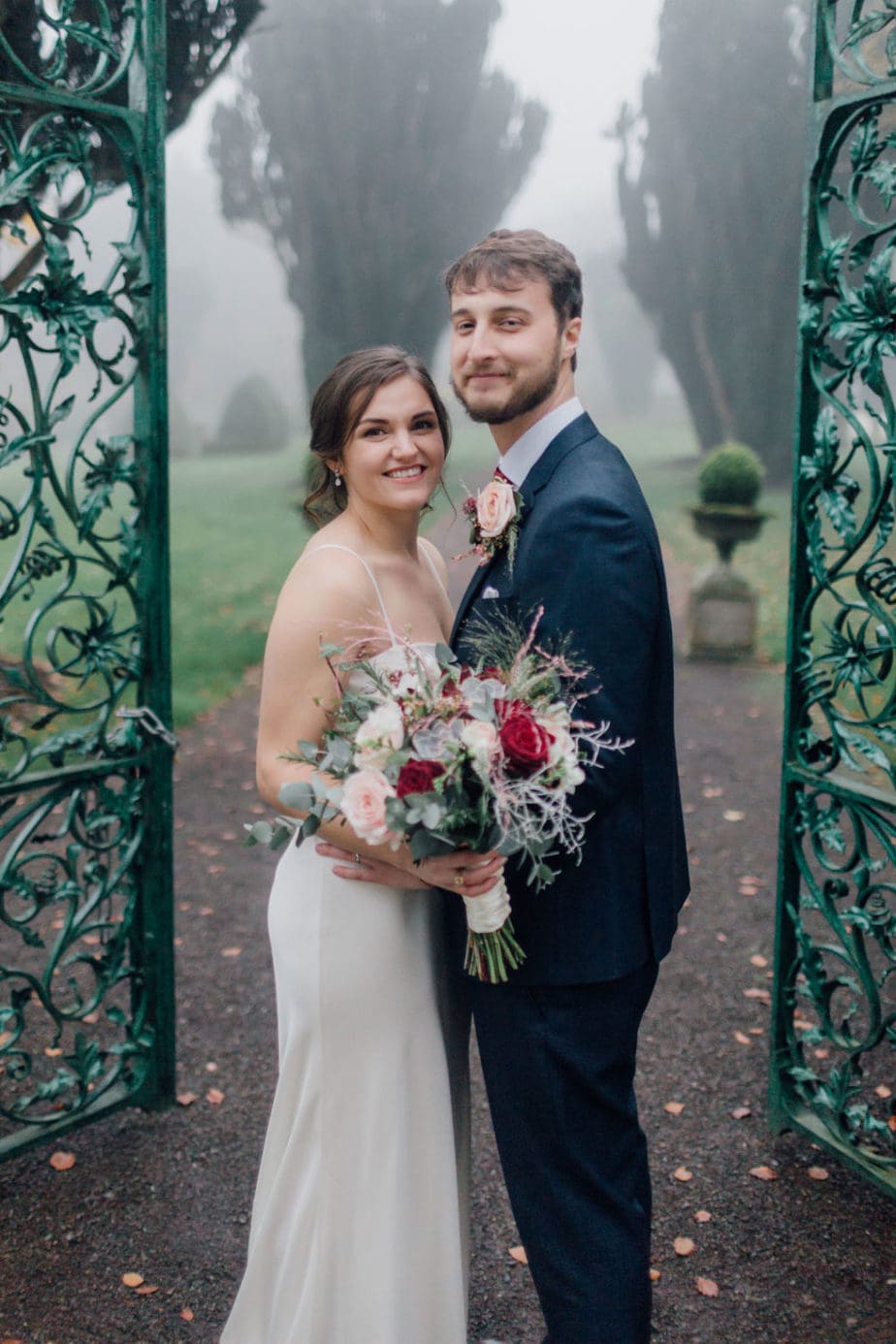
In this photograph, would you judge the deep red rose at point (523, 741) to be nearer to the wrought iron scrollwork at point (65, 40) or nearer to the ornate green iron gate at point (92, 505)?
the ornate green iron gate at point (92, 505)

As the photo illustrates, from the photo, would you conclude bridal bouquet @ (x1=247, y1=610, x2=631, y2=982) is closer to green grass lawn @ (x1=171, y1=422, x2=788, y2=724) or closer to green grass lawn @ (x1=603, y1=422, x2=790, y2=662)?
green grass lawn @ (x1=171, y1=422, x2=788, y2=724)

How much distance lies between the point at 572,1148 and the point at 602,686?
2.94 feet

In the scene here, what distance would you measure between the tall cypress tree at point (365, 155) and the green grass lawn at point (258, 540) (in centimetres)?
182

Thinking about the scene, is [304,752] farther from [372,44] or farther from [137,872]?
[372,44]

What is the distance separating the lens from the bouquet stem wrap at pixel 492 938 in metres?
2.14

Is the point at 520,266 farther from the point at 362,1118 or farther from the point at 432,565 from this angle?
the point at 362,1118

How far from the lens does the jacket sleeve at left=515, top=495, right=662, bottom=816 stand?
2109 mm

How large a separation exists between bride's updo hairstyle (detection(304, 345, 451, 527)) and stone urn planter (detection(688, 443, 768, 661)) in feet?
27.2

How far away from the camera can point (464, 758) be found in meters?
1.87

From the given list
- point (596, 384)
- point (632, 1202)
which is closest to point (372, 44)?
point (596, 384)

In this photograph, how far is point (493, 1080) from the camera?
2.34 meters

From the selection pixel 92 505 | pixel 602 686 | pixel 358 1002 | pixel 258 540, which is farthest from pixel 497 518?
pixel 258 540

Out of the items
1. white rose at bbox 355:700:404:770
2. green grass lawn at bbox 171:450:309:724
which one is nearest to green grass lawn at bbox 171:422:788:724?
green grass lawn at bbox 171:450:309:724

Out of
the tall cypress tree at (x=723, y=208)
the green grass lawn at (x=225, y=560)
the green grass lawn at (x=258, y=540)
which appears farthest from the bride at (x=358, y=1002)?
the tall cypress tree at (x=723, y=208)
